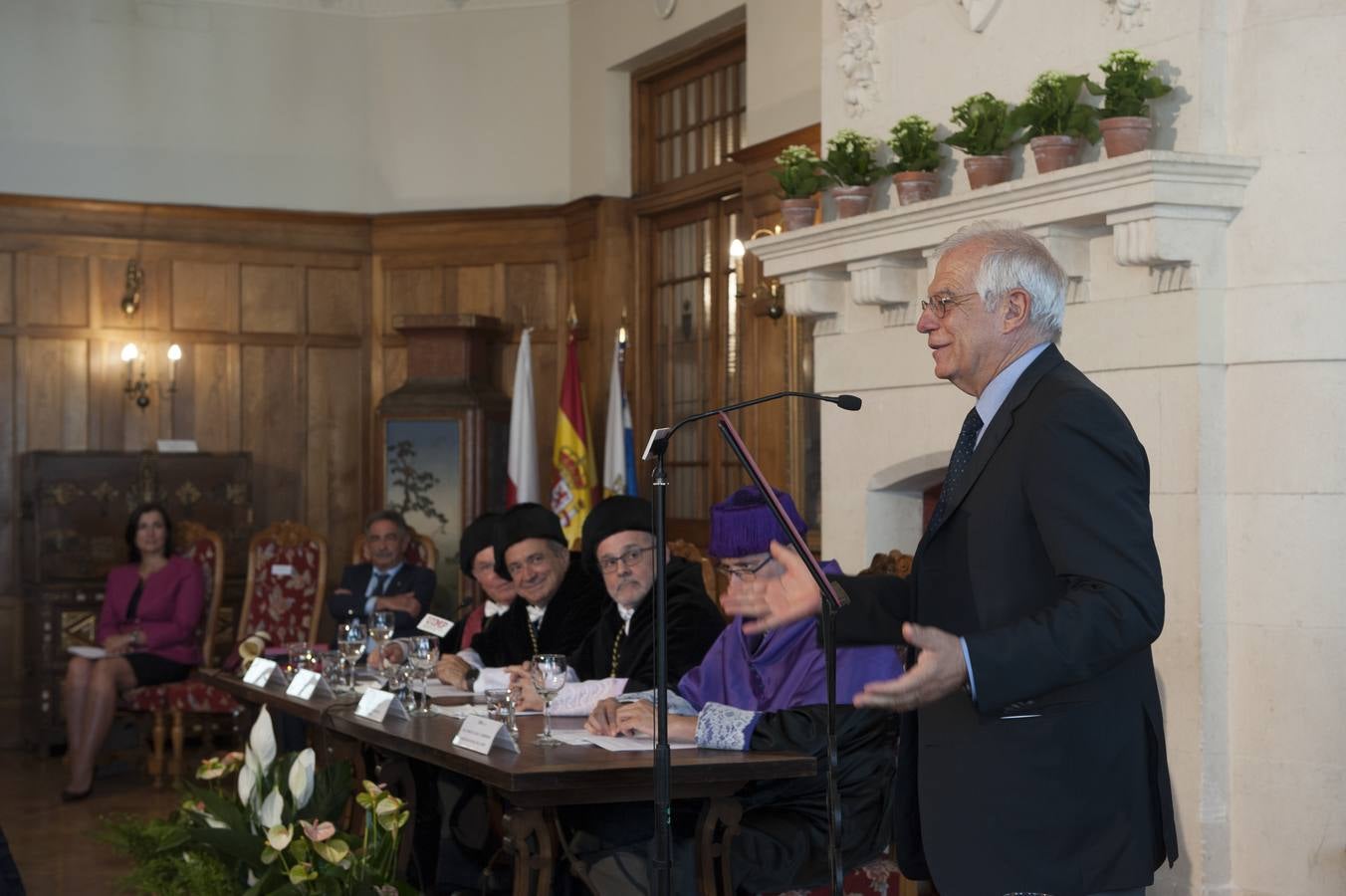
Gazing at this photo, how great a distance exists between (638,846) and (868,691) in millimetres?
2049

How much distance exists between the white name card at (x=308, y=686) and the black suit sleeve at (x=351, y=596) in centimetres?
235

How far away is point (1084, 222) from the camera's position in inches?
187

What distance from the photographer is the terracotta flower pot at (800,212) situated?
602cm

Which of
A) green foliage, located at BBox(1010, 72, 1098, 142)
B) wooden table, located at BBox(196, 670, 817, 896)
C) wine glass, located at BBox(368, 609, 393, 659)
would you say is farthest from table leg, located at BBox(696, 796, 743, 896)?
green foliage, located at BBox(1010, 72, 1098, 142)

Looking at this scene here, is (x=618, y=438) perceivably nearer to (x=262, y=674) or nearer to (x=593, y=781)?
(x=262, y=674)

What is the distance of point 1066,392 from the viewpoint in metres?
2.29

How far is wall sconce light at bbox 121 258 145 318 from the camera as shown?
31.2 ft

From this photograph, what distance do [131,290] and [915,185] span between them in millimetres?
5678

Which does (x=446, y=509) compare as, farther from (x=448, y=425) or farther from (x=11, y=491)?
(x=11, y=491)

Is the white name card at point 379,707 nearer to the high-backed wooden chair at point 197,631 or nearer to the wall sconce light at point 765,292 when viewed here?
the wall sconce light at point 765,292

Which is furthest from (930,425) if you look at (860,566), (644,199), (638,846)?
(644,199)

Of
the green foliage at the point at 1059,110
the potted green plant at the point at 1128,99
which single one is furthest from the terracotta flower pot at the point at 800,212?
the potted green plant at the point at 1128,99

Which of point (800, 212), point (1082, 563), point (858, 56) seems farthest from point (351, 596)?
point (1082, 563)

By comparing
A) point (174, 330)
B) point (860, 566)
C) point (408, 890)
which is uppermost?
point (174, 330)
